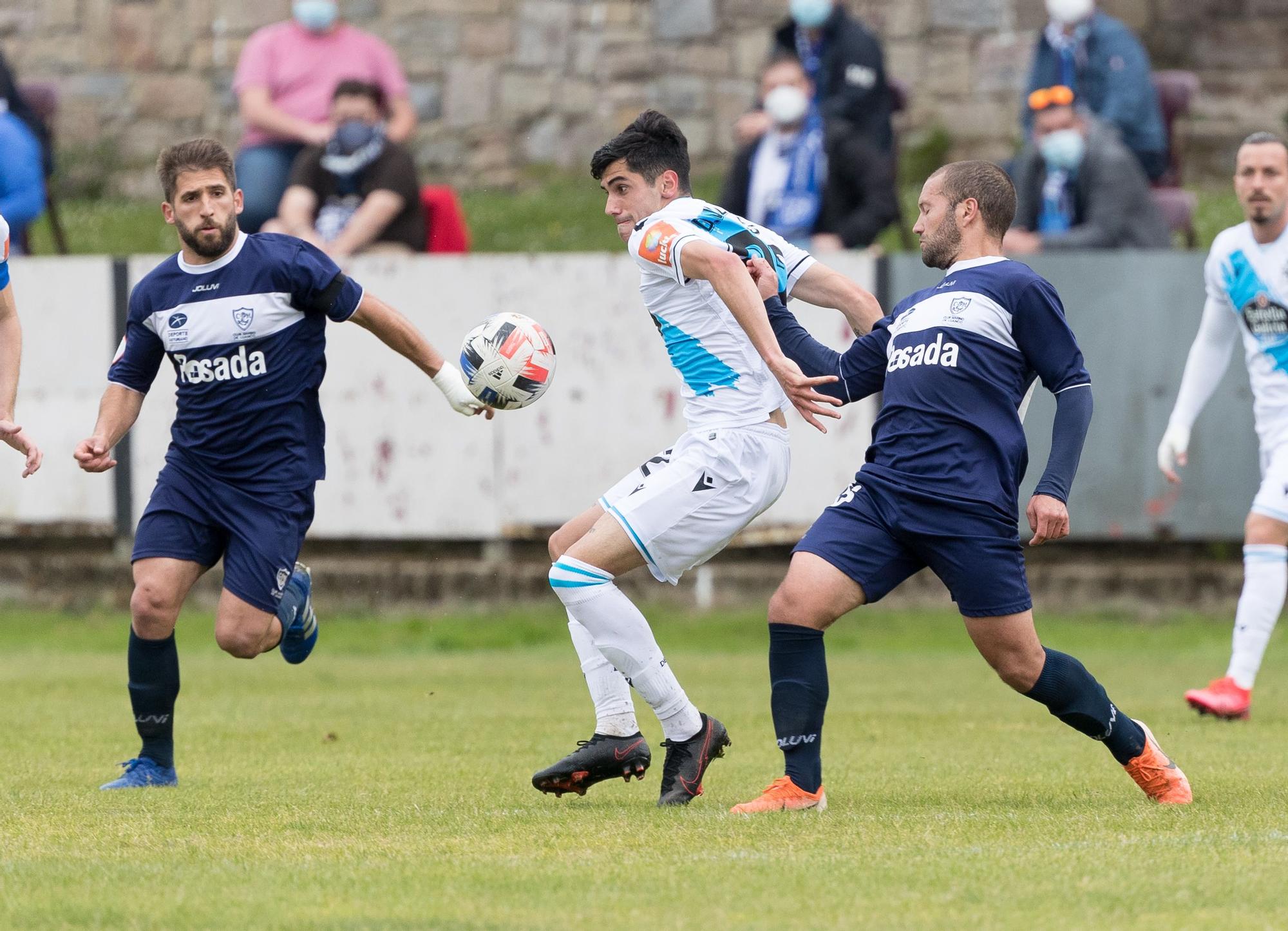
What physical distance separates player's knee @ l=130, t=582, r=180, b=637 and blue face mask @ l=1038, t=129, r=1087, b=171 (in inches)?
326

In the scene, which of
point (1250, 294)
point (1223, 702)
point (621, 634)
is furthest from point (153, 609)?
point (1250, 294)

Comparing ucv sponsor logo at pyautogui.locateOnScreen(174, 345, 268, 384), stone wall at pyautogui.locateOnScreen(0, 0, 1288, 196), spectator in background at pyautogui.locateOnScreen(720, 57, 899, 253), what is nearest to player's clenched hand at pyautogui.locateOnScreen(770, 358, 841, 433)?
ucv sponsor logo at pyautogui.locateOnScreen(174, 345, 268, 384)

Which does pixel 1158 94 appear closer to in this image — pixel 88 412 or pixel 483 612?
pixel 483 612

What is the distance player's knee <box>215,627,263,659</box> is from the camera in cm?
729

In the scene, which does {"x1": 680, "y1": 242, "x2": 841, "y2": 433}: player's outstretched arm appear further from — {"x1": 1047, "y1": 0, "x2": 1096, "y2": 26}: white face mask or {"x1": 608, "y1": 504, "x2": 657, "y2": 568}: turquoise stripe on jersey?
{"x1": 1047, "y1": 0, "x2": 1096, "y2": 26}: white face mask

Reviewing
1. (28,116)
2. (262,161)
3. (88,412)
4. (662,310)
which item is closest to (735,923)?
(662,310)

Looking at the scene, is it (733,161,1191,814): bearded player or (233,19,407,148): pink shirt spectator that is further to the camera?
(233,19,407,148): pink shirt spectator

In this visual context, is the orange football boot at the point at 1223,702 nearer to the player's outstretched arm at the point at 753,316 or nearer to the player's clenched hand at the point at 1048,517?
the player's clenched hand at the point at 1048,517

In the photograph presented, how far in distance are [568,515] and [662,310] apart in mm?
7020

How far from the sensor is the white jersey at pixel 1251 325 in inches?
366

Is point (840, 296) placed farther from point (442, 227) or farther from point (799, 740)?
point (442, 227)

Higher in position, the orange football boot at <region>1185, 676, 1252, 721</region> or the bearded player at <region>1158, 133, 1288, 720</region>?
the bearded player at <region>1158, 133, 1288, 720</region>

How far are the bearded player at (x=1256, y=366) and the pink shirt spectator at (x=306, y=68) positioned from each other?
7850 mm

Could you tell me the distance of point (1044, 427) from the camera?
43.4 ft
